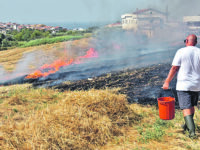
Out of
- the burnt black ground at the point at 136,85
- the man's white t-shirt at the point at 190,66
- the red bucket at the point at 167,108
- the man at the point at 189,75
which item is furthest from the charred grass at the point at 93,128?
the burnt black ground at the point at 136,85

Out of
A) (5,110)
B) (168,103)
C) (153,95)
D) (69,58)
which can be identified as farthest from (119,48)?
(168,103)

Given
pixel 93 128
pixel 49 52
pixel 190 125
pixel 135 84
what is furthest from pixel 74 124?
pixel 49 52

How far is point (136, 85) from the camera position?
951 cm

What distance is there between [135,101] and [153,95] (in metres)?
0.87

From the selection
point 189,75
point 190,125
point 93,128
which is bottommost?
point 93,128

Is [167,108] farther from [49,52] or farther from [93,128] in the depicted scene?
[49,52]

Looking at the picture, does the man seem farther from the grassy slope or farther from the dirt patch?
the dirt patch

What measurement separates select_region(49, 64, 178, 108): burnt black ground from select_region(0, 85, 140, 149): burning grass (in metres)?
2.27

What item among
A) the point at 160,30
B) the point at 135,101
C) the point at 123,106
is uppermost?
the point at 160,30

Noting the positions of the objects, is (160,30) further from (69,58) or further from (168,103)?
(168,103)

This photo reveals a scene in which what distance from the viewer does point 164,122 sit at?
5.11 metres

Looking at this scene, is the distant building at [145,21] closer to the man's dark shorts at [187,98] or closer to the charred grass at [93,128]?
the charred grass at [93,128]

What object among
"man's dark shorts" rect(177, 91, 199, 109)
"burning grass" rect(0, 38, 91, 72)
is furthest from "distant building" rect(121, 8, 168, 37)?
"man's dark shorts" rect(177, 91, 199, 109)

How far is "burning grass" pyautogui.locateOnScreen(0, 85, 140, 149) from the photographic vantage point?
13.0 feet
